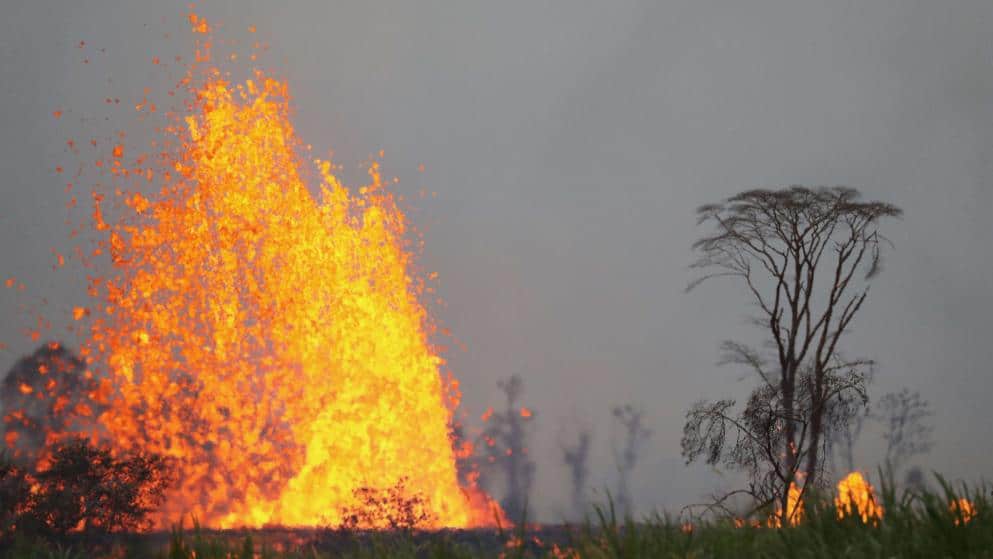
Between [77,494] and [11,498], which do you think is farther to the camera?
[11,498]

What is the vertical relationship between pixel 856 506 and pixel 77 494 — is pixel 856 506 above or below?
below

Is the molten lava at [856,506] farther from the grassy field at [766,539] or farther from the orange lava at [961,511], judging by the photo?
the orange lava at [961,511]

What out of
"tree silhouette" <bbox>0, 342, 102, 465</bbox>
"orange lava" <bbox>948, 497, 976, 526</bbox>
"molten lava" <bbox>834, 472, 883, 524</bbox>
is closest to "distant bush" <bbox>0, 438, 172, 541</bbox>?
"tree silhouette" <bbox>0, 342, 102, 465</bbox>

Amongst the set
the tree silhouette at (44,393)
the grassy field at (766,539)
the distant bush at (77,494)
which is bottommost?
the grassy field at (766,539)

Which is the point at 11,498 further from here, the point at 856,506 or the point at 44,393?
the point at 856,506

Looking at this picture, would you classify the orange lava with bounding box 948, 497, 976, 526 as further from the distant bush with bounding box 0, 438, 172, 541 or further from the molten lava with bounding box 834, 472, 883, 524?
the distant bush with bounding box 0, 438, 172, 541

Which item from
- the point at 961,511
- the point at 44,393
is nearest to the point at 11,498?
the point at 44,393

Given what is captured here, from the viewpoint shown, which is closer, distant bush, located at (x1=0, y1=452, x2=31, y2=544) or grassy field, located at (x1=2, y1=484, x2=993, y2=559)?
grassy field, located at (x1=2, y1=484, x2=993, y2=559)

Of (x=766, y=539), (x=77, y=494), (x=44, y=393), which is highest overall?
(x=44, y=393)

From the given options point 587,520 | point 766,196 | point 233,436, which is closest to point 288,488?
point 233,436

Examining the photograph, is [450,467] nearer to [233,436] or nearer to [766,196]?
[233,436]

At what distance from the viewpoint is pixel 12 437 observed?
40.5 meters

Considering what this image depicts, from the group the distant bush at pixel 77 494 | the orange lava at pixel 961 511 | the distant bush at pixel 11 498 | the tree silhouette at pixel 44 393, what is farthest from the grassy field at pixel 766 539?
the tree silhouette at pixel 44 393

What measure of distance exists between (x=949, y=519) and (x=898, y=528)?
394mm
